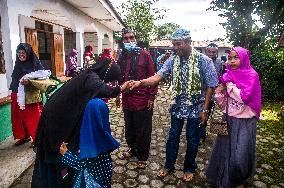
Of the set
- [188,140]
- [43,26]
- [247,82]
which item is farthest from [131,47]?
[43,26]

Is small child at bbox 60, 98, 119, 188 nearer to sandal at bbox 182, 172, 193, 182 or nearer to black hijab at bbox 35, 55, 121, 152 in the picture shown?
black hijab at bbox 35, 55, 121, 152

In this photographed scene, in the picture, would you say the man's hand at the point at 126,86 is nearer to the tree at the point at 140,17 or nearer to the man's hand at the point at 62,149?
the man's hand at the point at 62,149

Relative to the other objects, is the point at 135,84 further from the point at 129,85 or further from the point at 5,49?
the point at 5,49

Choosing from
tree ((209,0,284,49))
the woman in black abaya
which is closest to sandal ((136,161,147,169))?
the woman in black abaya

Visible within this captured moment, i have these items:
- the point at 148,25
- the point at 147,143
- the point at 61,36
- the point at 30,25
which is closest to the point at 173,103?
the point at 147,143

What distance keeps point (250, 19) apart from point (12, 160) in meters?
11.4

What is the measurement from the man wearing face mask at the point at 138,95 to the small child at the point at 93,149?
6.19 ft

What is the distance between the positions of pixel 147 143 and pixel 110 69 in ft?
7.06

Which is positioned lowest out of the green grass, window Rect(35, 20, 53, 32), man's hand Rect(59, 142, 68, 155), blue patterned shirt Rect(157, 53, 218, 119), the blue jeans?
the green grass

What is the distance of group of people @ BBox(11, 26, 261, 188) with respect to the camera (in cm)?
211

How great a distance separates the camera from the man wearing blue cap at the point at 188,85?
11.7 feet

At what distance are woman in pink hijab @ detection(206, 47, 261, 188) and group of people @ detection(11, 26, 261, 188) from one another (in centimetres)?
1

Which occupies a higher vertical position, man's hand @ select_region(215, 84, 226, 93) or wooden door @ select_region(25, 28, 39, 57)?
wooden door @ select_region(25, 28, 39, 57)

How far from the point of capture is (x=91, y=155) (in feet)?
6.89
